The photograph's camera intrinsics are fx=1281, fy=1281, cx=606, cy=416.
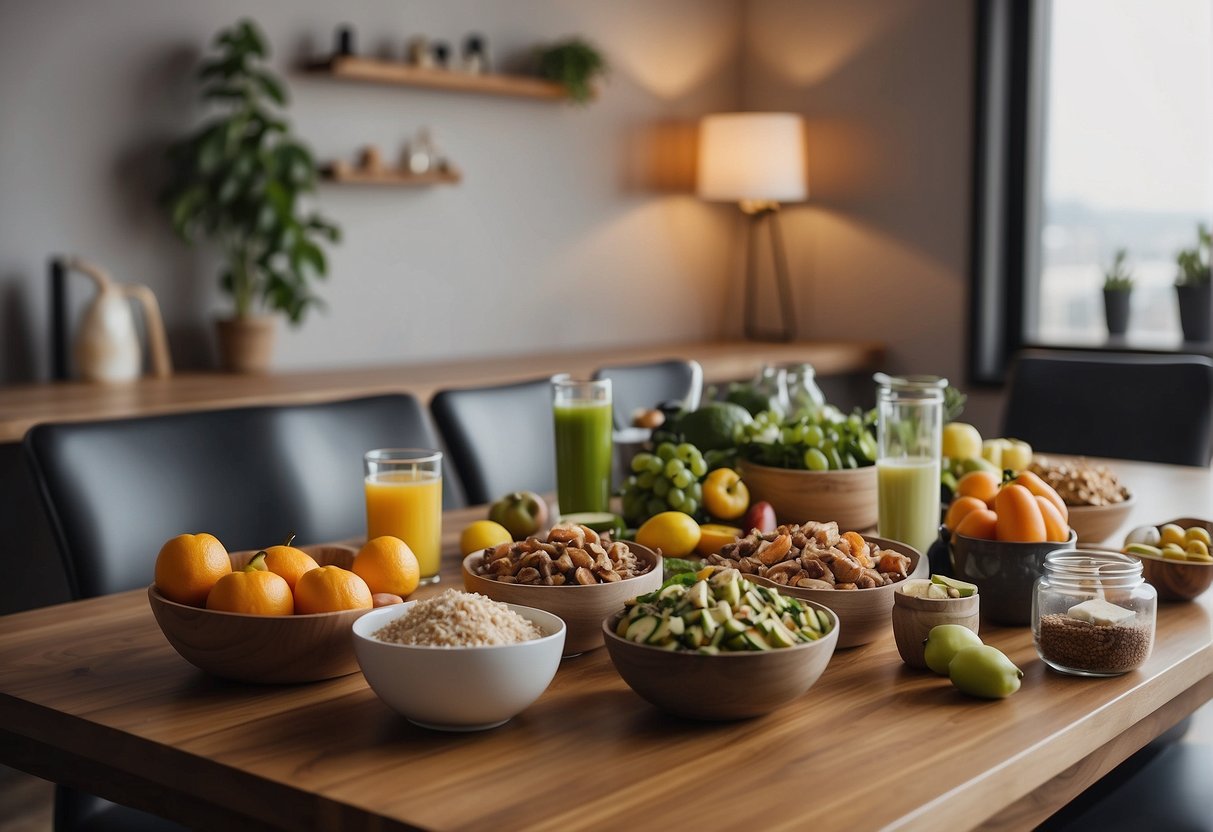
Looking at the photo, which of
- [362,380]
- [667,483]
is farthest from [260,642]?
[362,380]

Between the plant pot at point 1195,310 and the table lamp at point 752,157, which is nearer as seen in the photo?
the plant pot at point 1195,310

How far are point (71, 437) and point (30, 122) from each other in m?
1.80

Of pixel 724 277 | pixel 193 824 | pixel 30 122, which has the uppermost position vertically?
pixel 30 122

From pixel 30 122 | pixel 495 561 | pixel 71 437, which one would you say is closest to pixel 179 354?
pixel 30 122

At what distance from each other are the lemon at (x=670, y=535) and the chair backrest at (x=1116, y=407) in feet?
4.70

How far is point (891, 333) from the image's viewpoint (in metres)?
4.64

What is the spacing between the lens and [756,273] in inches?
197

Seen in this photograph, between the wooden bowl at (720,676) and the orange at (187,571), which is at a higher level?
the orange at (187,571)

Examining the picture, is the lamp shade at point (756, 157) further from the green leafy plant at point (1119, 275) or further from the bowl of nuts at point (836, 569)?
the bowl of nuts at point (836, 569)

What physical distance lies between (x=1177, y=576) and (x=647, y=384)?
1.42 metres

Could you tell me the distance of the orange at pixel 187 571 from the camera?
112 cm

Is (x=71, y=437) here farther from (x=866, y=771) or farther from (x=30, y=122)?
(x=30, y=122)

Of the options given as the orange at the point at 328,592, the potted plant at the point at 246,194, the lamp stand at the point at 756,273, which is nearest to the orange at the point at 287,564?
the orange at the point at 328,592

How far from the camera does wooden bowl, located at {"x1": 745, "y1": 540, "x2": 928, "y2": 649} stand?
117 centimetres
